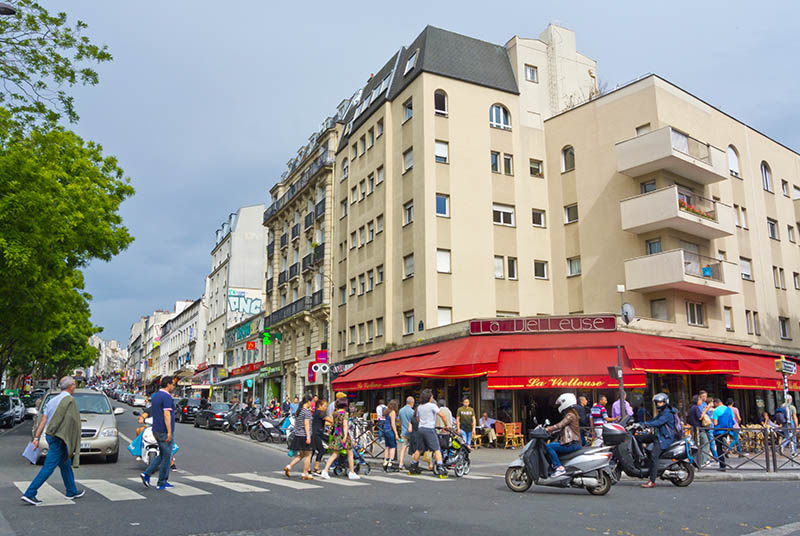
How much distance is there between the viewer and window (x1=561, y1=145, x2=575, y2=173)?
32.4 metres

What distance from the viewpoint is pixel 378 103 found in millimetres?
35625

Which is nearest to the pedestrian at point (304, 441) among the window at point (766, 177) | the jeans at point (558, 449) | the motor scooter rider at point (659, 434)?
the jeans at point (558, 449)

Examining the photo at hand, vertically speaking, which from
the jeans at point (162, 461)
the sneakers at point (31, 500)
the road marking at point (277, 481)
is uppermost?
the jeans at point (162, 461)

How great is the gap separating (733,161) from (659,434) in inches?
993

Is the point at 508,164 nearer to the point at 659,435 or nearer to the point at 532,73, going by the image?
the point at 532,73

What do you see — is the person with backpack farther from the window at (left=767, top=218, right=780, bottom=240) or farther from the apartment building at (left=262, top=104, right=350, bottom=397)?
the apartment building at (left=262, top=104, right=350, bottom=397)

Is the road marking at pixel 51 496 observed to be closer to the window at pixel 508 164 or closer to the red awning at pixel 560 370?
the red awning at pixel 560 370

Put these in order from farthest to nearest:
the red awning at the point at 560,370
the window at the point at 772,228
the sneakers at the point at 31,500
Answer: the window at the point at 772,228 < the red awning at the point at 560,370 < the sneakers at the point at 31,500

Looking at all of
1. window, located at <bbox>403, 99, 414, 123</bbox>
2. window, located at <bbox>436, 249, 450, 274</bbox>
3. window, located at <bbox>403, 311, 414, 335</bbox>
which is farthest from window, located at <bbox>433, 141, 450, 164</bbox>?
window, located at <bbox>403, 311, 414, 335</bbox>

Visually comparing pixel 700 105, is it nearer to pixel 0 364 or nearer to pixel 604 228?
pixel 604 228

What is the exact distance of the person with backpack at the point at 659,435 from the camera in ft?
40.9

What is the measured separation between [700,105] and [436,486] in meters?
26.3

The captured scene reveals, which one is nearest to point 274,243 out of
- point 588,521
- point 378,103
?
point 378,103

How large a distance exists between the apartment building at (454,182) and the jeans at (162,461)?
60.4 ft
